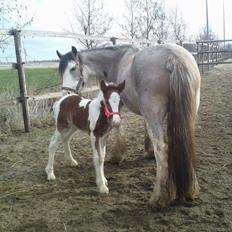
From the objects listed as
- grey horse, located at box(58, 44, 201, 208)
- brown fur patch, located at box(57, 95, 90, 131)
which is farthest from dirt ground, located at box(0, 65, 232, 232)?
brown fur patch, located at box(57, 95, 90, 131)

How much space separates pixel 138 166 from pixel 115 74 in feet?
4.37

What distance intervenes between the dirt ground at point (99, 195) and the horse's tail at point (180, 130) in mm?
240

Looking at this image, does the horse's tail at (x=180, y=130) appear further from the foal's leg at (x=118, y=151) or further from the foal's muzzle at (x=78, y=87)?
the foal's muzzle at (x=78, y=87)

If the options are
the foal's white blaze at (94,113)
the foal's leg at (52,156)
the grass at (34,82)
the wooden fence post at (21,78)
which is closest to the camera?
the foal's white blaze at (94,113)

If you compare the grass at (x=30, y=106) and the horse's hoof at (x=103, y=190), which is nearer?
the horse's hoof at (x=103, y=190)

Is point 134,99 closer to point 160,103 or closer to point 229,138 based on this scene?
point 160,103

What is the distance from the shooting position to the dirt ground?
311 centimetres

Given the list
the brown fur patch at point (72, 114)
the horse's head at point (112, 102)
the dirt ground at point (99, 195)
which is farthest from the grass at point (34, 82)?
the horse's head at point (112, 102)

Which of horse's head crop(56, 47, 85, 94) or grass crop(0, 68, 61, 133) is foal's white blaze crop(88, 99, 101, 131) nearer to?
horse's head crop(56, 47, 85, 94)

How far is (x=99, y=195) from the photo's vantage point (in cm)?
376

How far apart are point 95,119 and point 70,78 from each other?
1.47 metres

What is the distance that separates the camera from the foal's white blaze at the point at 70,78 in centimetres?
517

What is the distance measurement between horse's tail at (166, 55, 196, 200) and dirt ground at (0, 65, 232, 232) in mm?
A: 240

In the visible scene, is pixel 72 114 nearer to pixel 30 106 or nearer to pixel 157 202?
pixel 157 202
